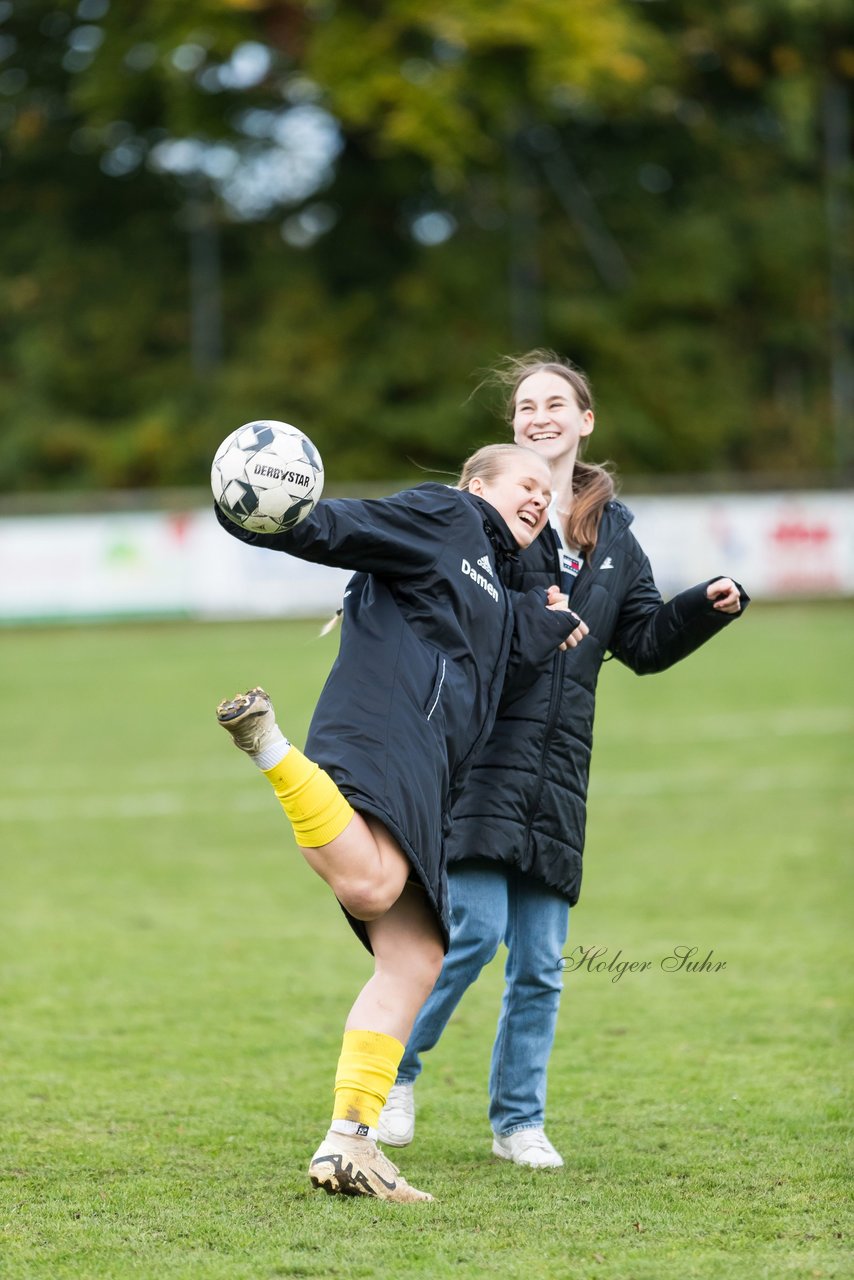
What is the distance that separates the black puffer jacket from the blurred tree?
27114mm

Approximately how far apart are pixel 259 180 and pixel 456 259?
4.52 meters

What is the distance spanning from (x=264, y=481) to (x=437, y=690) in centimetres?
67

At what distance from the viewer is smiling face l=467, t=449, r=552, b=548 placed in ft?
14.0

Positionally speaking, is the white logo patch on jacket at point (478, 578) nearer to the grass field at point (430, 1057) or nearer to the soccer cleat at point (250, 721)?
the soccer cleat at point (250, 721)

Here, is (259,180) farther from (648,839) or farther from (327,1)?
(648,839)

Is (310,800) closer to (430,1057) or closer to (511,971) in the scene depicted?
(511,971)

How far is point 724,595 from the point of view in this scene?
4.54 meters

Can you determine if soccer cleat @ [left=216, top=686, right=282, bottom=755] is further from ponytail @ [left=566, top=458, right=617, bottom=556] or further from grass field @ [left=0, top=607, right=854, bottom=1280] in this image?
ponytail @ [left=566, top=458, right=617, bottom=556]

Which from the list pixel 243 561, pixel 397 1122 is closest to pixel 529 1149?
pixel 397 1122

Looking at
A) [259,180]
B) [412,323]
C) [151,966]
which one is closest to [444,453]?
[412,323]

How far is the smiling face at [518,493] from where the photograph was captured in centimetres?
425

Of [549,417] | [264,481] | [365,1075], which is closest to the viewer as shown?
[264,481]

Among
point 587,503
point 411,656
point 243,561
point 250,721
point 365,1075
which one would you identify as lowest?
point 365,1075

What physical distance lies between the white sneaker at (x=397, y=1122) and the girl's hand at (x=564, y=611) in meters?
1.30
